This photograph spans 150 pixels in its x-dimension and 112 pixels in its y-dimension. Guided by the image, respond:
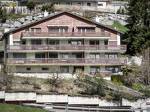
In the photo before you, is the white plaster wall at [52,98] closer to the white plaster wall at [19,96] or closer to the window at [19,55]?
the white plaster wall at [19,96]

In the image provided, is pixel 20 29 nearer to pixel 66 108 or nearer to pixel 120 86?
pixel 120 86

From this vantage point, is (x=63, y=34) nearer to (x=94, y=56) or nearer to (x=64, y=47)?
(x=64, y=47)

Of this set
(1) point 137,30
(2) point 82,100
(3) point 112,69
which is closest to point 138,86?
(3) point 112,69

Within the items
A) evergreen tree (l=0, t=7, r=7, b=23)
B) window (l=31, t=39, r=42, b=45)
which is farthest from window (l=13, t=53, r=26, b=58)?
evergreen tree (l=0, t=7, r=7, b=23)

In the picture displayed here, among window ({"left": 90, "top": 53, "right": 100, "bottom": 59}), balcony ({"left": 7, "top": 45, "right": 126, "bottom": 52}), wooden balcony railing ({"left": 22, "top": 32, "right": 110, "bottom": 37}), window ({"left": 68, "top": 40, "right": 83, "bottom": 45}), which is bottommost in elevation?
window ({"left": 90, "top": 53, "right": 100, "bottom": 59})

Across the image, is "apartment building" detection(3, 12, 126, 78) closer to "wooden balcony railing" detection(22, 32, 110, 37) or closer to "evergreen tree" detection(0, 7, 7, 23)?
"wooden balcony railing" detection(22, 32, 110, 37)
